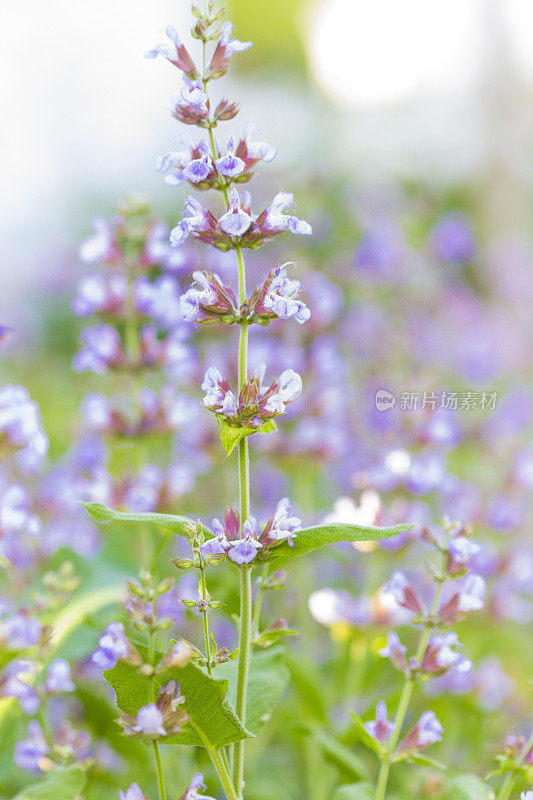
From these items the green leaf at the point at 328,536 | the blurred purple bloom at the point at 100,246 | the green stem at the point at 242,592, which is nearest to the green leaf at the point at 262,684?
the green stem at the point at 242,592

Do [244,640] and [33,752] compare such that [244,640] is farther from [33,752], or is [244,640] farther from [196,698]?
[33,752]

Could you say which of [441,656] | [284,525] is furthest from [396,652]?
[284,525]

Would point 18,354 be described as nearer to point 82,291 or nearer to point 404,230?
point 404,230

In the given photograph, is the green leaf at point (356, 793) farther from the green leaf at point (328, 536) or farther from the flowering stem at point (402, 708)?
the green leaf at point (328, 536)

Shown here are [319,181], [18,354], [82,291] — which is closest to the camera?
A: [82,291]

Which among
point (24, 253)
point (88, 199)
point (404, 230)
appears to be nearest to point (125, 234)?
point (404, 230)
